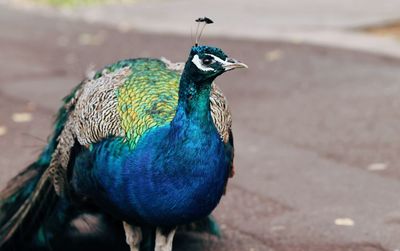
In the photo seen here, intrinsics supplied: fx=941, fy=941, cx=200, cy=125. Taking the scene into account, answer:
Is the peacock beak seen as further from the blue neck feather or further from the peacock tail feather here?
the peacock tail feather

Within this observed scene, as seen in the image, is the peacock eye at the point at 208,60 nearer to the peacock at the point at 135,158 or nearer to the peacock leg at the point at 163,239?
the peacock at the point at 135,158

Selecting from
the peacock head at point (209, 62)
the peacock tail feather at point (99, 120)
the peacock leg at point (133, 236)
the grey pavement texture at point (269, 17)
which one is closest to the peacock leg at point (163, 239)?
the peacock leg at point (133, 236)

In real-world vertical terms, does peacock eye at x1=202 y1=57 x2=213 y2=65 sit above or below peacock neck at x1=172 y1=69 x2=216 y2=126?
above

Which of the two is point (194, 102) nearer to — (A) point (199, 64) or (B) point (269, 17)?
(A) point (199, 64)

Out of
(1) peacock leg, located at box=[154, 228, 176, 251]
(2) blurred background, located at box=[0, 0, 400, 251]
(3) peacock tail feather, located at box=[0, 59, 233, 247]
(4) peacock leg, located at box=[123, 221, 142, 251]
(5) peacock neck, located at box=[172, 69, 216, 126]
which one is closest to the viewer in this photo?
(5) peacock neck, located at box=[172, 69, 216, 126]

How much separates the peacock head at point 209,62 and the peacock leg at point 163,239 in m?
0.83

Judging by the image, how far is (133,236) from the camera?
14.4 ft

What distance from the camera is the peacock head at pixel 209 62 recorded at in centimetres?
366

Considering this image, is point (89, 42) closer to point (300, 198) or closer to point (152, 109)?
point (300, 198)

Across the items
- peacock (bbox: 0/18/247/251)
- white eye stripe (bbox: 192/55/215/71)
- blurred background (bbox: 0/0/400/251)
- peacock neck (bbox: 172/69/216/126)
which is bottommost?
blurred background (bbox: 0/0/400/251)

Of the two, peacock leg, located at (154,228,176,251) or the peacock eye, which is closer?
the peacock eye

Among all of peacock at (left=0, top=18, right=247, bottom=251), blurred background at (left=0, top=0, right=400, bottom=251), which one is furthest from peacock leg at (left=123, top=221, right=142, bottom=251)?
blurred background at (left=0, top=0, right=400, bottom=251)

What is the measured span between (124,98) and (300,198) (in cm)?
177

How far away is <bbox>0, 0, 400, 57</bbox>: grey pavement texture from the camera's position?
993cm
